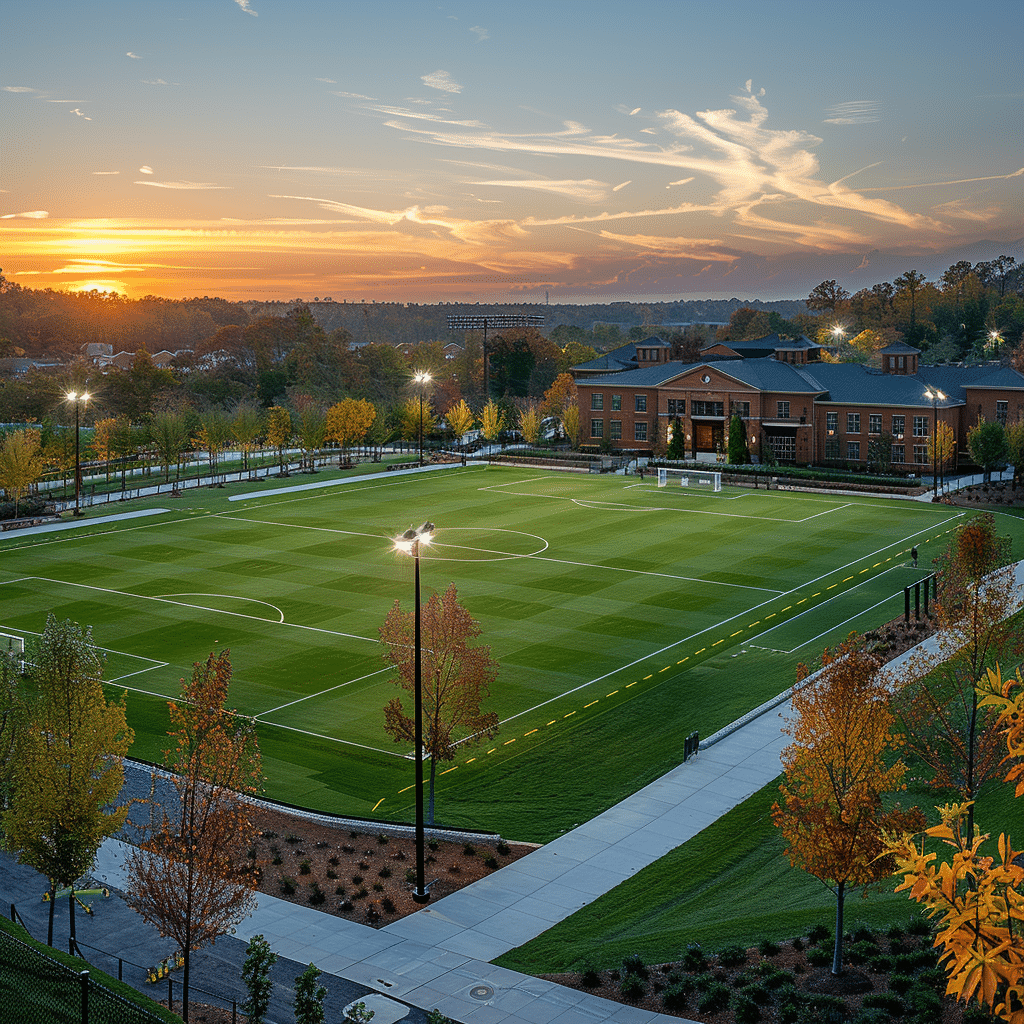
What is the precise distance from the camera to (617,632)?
142ft

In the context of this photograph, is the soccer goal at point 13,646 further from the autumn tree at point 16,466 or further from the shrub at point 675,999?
the autumn tree at point 16,466

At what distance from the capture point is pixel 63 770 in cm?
1938

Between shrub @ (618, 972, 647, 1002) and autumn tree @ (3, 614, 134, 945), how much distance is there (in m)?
9.35

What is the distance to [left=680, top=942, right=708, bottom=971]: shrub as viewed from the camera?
18.8 meters

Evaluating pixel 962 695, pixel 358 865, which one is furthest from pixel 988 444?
pixel 358 865

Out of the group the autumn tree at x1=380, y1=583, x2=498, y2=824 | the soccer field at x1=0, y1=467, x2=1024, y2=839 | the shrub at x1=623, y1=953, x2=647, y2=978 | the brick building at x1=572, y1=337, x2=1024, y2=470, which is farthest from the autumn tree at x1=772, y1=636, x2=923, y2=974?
the brick building at x1=572, y1=337, x2=1024, y2=470

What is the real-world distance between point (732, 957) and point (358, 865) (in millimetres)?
8990

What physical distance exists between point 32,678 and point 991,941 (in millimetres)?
17568

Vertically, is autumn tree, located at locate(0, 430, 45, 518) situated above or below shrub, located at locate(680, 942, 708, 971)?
above

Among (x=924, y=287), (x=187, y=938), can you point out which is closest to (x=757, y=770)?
(x=187, y=938)

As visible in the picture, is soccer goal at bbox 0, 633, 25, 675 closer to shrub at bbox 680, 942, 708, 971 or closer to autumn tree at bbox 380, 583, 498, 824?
autumn tree at bbox 380, 583, 498, 824

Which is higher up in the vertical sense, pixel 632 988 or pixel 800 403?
pixel 800 403

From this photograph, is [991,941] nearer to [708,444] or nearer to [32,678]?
[32,678]

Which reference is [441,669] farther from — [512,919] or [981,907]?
[981,907]
